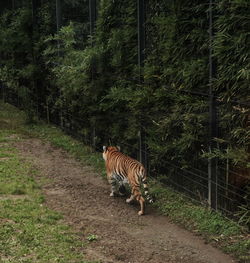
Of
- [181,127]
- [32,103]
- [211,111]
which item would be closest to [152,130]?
[181,127]

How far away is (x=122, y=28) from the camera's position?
9008mm

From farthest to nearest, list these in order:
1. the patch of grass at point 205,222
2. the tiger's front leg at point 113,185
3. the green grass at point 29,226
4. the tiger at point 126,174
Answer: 1. the tiger's front leg at point 113,185
2. the tiger at point 126,174
3. the patch of grass at point 205,222
4. the green grass at point 29,226

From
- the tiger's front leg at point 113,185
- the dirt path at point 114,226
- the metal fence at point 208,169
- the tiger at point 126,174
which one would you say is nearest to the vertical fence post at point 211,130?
the metal fence at point 208,169

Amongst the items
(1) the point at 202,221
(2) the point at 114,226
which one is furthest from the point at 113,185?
(1) the point at 202,221

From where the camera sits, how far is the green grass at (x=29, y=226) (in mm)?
5555

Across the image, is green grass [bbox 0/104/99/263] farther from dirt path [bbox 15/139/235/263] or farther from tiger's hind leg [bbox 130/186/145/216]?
tiger's hind leg [bbox 130/186/145/216]

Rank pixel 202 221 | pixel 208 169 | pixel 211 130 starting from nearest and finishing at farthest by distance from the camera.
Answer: pixel 202 221 → pixel 211 130 → pixel 208 169

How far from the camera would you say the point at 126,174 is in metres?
7.40

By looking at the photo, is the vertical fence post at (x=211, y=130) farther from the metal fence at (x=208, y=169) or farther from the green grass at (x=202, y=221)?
the green grass at (x=202, y=221)

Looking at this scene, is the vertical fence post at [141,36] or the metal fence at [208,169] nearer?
the metal fence at [208,169]

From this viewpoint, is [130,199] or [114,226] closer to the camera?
[114,226]

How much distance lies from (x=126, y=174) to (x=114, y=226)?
1.07 m

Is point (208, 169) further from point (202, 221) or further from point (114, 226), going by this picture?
point (114, 226)

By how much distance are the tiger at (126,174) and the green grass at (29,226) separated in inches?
40.7
